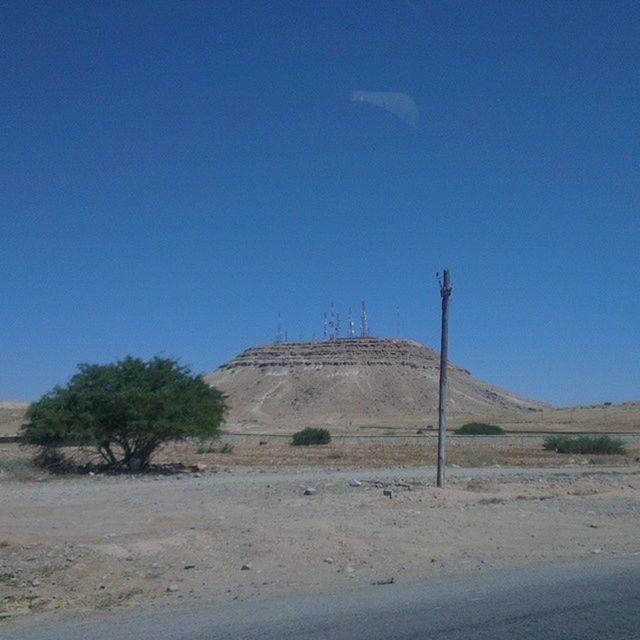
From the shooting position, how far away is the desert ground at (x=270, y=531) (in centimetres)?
1385

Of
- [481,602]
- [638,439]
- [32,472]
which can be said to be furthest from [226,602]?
[638,439]

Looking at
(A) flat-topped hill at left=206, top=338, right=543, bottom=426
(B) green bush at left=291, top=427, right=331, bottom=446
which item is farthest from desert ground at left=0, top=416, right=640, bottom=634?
(A) flat-topped hill at left=206, top=338, right=543, bottom=426

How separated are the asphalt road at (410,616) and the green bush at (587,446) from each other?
52.4 metres

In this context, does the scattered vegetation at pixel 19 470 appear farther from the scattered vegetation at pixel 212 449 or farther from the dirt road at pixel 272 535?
the scattered vegetation at pixel 212 449

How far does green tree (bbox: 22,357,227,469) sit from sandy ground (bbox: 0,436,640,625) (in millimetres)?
3176

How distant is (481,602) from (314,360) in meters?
179

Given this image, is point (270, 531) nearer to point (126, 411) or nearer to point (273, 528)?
point (273, 528)

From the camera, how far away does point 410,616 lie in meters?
10.8

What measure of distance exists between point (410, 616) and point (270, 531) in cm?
830

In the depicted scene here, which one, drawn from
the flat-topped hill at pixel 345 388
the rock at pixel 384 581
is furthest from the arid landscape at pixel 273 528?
the flat-topped hill at pixel 345 388

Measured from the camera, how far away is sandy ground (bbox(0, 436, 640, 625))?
13930 millimetres

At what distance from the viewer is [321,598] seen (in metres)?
12.3

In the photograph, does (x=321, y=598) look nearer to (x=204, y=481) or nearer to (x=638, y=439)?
(x=204, y=481)

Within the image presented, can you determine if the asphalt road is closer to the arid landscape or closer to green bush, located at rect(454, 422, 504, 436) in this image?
the arid landscape
